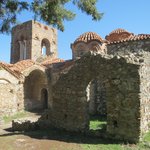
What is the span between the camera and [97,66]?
10570 millimetres

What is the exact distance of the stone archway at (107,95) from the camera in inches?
375

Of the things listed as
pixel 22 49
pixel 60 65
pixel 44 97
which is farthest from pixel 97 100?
pixel 22 49

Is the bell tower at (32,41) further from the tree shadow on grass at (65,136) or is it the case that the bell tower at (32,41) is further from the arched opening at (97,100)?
the tree shadow on grass at (65,136)

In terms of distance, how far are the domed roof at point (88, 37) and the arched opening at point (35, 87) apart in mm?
4108

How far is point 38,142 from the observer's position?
31.1 ft

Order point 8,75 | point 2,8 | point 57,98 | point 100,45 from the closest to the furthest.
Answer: point 2,8
point 57,98
point 8,75
point 100,45

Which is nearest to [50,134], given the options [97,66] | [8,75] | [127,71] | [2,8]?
[97,66]

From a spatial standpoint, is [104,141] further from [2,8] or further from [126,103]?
[2,8]

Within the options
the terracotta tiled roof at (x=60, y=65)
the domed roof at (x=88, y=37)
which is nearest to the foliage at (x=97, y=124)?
the terracotta tiled roof at (x=60, y=65)

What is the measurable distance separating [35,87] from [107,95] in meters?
13.1

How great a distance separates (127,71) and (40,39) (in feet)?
60.3

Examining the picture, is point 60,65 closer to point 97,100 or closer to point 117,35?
point 117,35

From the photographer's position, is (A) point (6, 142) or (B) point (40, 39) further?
(B) point (40, 39)

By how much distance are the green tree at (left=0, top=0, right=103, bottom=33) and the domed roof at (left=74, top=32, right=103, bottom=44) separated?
11187 millimetres
